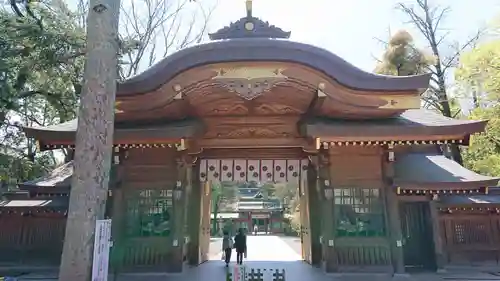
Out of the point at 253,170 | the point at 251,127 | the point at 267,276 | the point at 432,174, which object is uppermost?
the point at 251,127

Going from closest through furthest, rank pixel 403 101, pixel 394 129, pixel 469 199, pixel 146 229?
pixel 394 129 → pixel 403 101 → pixel 146 229 → pixel 469 199

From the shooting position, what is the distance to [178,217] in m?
8.20

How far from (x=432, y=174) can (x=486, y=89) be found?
5.37 m

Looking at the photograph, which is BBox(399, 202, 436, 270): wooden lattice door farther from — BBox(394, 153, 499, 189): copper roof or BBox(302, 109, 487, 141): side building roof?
BBox(302, 109, 487, 141): side building roof

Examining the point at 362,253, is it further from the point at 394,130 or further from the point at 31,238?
the point at 31,238

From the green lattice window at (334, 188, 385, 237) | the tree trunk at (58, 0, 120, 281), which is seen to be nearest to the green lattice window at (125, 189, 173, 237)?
the green lattice window at (334, 188, 385, 237)

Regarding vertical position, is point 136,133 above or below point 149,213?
above

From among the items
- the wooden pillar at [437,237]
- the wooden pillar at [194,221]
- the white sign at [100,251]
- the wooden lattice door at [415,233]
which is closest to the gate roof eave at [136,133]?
the wooden pillar at [194,221]

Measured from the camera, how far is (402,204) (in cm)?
900

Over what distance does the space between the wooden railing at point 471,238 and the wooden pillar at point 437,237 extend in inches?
21.8

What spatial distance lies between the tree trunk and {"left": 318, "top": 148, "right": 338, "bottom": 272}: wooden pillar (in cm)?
513

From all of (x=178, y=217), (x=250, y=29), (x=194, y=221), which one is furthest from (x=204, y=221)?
(x=250, y=29)

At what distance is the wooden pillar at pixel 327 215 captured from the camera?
313 inches

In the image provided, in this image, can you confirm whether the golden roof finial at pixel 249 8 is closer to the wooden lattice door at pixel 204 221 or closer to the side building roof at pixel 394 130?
the side building roof at pixel 394 130
